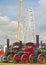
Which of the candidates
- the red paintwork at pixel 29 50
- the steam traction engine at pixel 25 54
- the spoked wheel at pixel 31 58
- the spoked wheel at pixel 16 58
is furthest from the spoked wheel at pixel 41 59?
the spoked wheel at pixel 16 58

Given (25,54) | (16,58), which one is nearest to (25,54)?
(25,54)

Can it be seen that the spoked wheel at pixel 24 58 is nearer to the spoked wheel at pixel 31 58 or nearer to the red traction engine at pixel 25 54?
the red traction engine at pixel 25 54

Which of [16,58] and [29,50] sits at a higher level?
[29,50]

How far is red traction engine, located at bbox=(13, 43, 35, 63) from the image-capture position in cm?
2578

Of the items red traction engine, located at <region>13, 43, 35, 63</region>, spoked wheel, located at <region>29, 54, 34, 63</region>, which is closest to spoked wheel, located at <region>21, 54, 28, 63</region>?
red traction engine, located at <region>13, 43, 35, 63</region>

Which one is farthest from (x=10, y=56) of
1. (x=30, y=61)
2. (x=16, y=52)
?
(x=30, y=61)

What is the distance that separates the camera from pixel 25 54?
2603cm

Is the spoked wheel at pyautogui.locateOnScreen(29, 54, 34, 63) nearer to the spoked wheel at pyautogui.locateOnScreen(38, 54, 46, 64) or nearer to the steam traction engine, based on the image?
the steam traction engine

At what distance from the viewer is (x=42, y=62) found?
997 inches

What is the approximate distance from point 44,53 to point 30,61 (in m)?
1.89

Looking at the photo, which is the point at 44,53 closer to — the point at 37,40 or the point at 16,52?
the point at 37,40

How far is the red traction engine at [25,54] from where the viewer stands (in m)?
25.8

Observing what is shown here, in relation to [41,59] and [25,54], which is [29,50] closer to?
[25,54]

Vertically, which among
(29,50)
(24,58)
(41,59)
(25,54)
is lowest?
(41,59)
